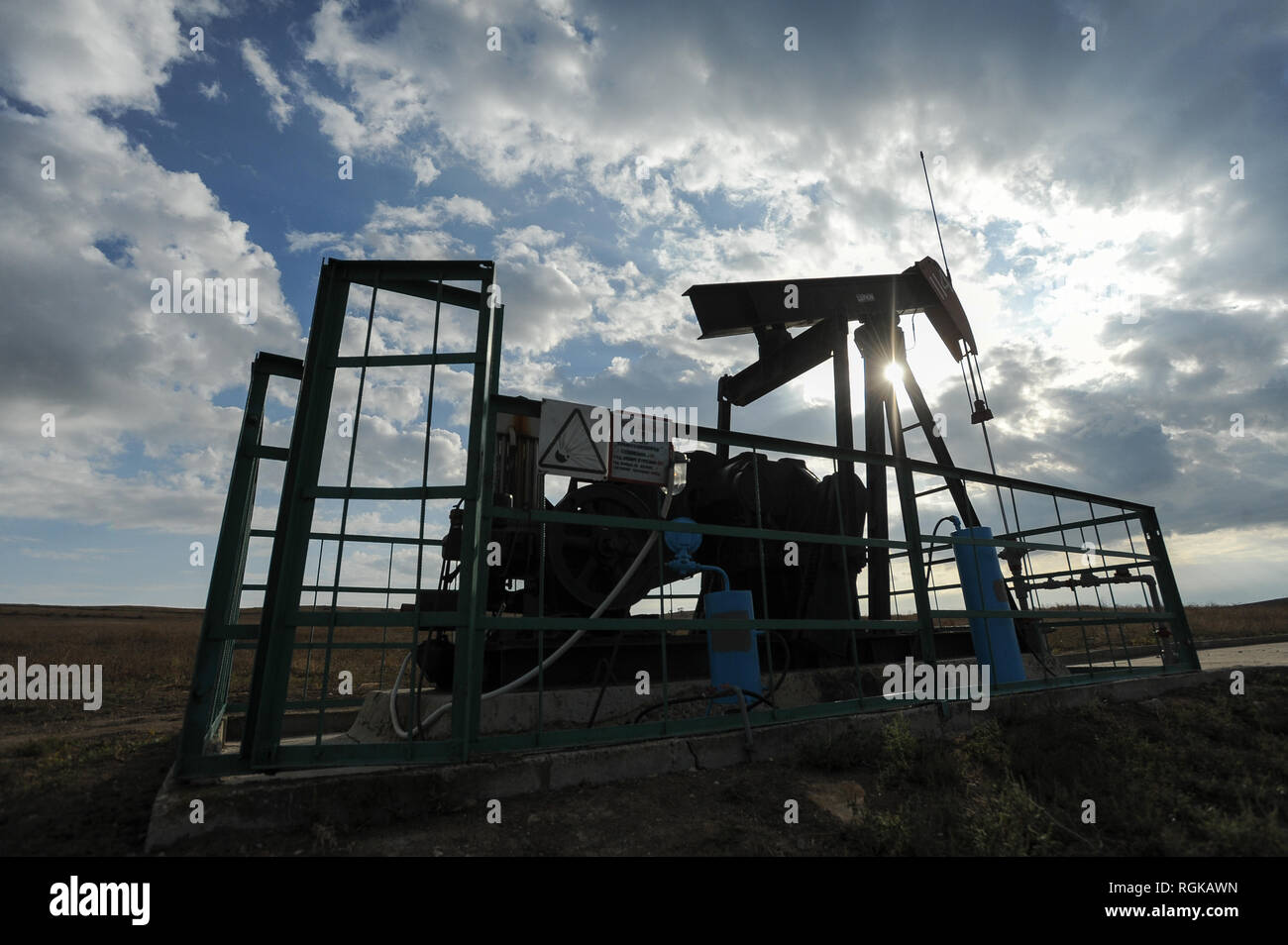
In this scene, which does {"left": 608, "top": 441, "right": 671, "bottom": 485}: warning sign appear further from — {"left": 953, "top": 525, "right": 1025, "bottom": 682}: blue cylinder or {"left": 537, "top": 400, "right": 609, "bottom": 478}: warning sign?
{"left": 953, "top": 525, "right": 1025, "bottom": 682}: blue cylinder

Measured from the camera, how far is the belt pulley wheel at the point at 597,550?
532cm

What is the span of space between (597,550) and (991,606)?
3831 mm

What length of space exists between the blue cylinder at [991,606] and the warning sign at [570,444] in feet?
12.8

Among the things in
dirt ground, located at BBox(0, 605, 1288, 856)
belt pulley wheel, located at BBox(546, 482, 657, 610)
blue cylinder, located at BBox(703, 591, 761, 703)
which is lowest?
dirt ground, located at BBox(0, 605, 1288, 856)

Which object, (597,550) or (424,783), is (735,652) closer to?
(597,550)

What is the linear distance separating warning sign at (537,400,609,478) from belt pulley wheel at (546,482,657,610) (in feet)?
5.28

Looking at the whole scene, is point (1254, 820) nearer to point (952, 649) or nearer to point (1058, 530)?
point (952, 649)

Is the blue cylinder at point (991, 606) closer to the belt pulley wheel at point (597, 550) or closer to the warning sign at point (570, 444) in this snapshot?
the belt pulley wheel at point (597, 550)

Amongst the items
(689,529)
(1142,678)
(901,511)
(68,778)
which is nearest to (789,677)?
(901,511)

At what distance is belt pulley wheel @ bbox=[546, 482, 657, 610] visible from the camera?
532 cm

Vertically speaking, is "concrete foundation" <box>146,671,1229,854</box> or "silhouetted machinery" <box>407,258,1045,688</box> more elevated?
"silhouetted machinery" <box>407,258,1045,688</box>

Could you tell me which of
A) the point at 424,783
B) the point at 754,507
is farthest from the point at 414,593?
the point at 754,507

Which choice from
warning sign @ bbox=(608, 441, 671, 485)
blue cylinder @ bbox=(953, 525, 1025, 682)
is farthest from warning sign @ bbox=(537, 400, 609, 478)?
blue cylinder @ bbox=(953, 525, 1025, 682)

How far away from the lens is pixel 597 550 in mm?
5410
